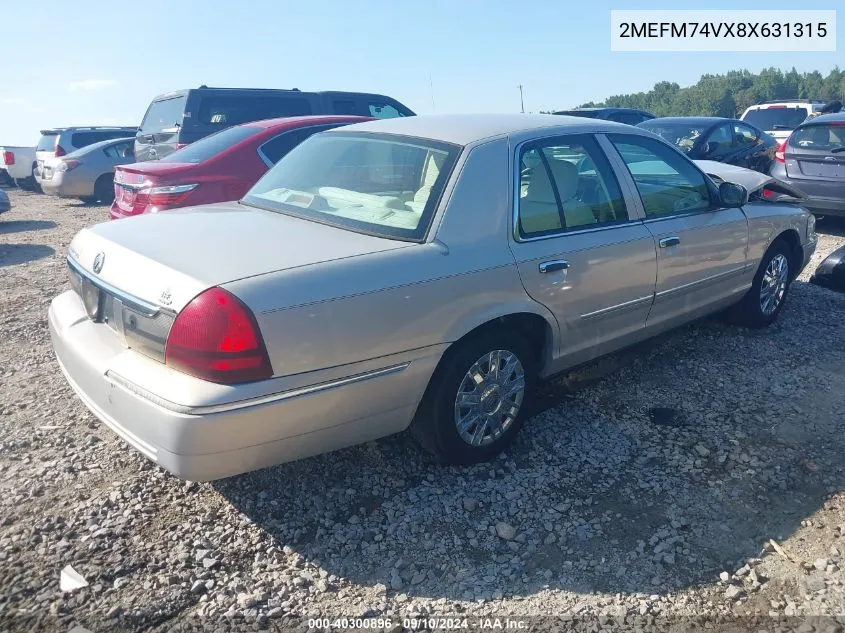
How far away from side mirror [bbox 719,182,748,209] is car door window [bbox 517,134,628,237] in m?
1.00

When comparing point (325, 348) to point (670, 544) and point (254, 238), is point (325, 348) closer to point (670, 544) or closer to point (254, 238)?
point (254, 238)

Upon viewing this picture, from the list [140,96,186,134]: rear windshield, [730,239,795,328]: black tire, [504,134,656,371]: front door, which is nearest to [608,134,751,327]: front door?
[504,134,656,371]: front door

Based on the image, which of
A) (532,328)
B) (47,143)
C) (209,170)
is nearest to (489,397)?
(532,328)

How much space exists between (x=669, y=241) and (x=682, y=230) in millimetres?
192

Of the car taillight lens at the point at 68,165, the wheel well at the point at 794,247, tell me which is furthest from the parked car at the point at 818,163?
the car taillight lens at the point at 68,165

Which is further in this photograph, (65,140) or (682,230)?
(65,140)

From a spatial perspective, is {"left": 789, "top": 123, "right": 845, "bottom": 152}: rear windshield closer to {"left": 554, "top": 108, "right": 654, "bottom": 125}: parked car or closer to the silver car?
{"left": 554, "top": 108, "right": 654, "bottom": 125}: parked car

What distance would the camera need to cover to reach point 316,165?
370 centimetres

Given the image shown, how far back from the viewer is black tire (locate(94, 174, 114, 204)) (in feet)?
44.6

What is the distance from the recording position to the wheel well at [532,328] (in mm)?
3225

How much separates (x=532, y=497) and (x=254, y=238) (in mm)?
1677

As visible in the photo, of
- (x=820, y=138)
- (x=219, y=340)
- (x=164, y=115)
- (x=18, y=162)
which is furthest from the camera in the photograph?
(x=18, y=162)

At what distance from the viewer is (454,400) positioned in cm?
306

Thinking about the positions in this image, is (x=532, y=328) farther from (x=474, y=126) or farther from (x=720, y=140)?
(x=720, y=140)
